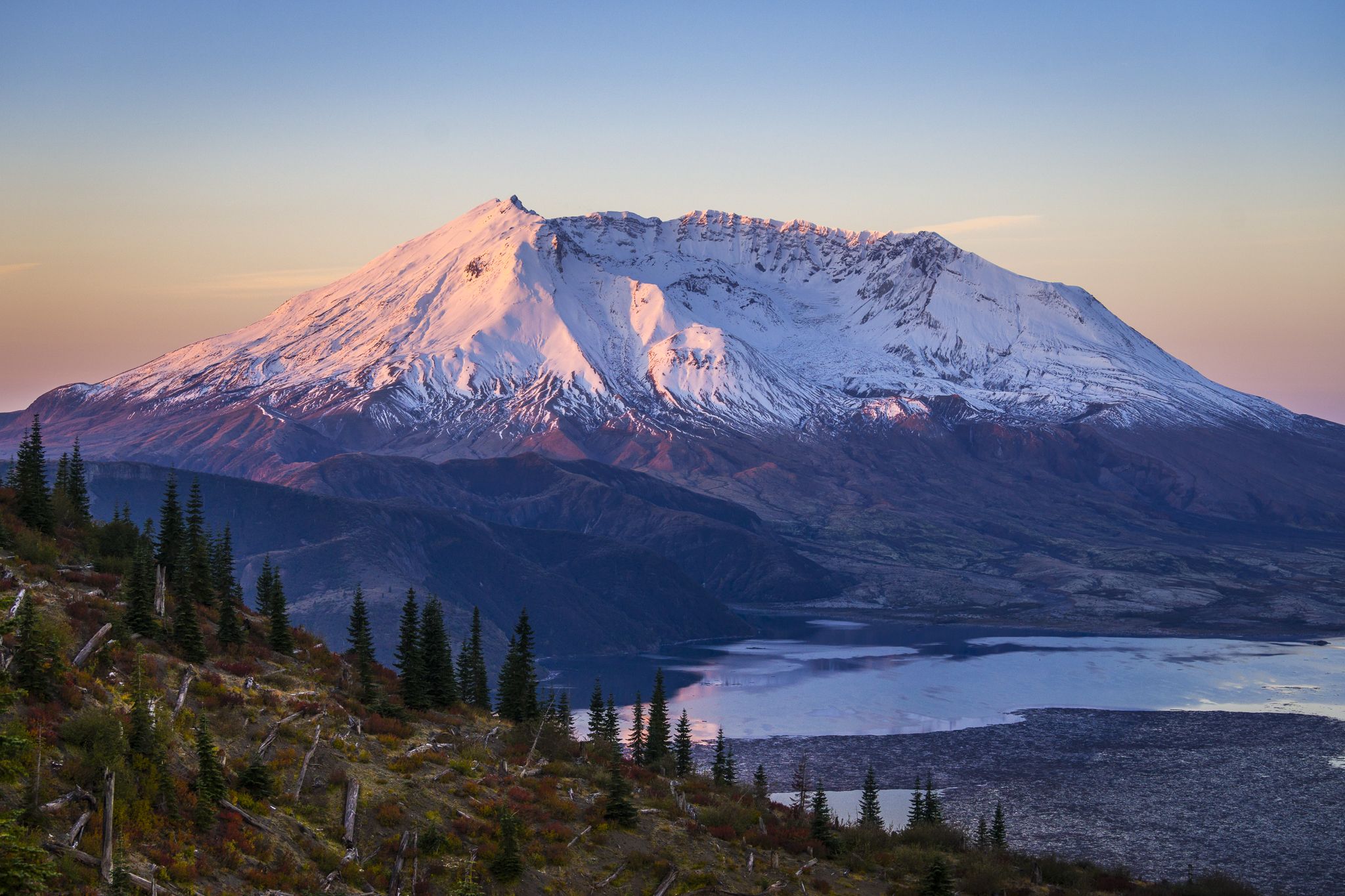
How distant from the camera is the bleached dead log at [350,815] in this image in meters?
31.6

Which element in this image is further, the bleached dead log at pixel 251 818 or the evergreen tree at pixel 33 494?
the evergreen tree at pixel 33 494

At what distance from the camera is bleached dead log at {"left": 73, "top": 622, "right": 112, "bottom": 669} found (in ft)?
102

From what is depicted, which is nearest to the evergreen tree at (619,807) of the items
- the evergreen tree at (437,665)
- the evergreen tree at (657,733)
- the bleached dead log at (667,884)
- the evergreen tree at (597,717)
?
the bleached dead log at (667,884)

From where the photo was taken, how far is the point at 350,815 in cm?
3238

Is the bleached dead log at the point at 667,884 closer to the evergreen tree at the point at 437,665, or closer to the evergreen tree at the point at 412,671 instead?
the evergreen tree at the point at 412,671

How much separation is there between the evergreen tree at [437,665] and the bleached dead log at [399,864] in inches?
592

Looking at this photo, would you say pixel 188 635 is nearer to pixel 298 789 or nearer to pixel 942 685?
pixel 298 789

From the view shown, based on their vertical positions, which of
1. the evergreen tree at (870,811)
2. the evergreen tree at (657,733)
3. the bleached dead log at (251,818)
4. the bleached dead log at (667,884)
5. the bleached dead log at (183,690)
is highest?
the bleached dead log at (183,690)

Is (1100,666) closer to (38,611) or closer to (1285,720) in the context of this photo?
(1285,720)

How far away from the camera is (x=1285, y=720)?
427 ft

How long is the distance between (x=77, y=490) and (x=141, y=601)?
20.2 m

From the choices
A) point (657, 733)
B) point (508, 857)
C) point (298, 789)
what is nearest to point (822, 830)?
point (508, 857)

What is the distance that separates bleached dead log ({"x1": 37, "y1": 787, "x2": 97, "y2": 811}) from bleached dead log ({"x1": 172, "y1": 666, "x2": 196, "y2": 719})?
596cm

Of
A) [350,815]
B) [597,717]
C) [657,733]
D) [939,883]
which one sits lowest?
[657,733]
